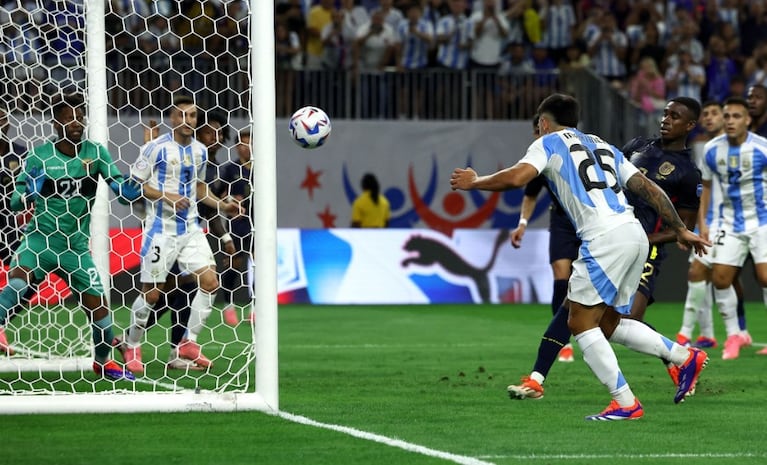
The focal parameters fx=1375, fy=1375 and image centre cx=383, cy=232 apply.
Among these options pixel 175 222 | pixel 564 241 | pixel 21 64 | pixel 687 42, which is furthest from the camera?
pixel 687 42

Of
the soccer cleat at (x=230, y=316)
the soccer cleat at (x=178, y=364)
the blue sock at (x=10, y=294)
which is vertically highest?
the blue sock at (x=10, y=294)

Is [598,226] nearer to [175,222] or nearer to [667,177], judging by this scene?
[667,177]

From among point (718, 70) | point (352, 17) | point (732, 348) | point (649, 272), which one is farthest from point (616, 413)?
point (718, 70)

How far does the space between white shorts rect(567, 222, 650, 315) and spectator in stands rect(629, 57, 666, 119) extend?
598 inches

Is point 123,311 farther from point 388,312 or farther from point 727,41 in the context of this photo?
point 727,41

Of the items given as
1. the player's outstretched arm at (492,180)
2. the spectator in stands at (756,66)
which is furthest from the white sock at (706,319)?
the spectator in stands at (756,66)

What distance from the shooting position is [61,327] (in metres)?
11.4

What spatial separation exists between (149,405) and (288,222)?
14482 mm

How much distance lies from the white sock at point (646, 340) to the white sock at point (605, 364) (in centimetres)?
65

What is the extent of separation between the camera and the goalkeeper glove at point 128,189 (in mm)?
8891

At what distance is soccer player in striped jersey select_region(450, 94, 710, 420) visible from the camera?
767 cm

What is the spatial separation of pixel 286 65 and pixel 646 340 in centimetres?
1417

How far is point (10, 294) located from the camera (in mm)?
9852

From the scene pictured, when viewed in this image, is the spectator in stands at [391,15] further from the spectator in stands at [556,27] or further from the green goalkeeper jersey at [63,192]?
the green goalkeeper jersey at [63,192]
